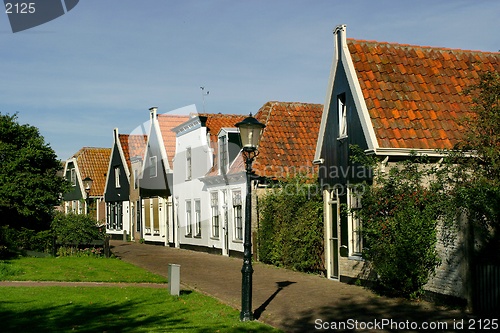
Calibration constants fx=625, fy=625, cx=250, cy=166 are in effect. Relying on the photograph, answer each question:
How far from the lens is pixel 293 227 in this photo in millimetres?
19984

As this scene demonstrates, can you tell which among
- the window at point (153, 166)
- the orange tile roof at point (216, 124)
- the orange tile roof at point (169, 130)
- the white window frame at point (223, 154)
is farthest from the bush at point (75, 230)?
the window at point (153, 166)

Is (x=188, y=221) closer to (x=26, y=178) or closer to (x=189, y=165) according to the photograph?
(x=189, y=165)

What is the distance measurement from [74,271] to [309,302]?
9.53m

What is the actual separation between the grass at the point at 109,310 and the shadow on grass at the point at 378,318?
0.92 m

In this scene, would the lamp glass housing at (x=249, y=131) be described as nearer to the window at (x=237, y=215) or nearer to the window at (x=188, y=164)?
the window at (x=237, y=215)

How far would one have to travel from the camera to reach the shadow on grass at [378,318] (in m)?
10.7

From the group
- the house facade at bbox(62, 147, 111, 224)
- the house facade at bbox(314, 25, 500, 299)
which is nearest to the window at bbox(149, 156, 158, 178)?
the house facade at bbox(62, 147, 111, 224)

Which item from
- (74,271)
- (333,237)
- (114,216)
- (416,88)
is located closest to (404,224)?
(416,88)

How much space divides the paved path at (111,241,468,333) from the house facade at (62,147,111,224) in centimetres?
2877

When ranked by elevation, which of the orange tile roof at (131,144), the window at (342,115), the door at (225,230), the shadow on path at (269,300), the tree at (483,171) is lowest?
the shadow on path at (269,300)

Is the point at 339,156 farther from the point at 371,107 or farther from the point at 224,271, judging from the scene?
the point at 224,271

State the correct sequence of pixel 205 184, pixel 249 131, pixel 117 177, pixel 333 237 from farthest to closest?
pixel 117 177
pixel 205 184
pixel 333 237
pixel 249 131

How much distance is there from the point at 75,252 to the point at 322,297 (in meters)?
14.5

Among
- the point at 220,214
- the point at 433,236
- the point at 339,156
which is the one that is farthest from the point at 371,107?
the point at 220,214
